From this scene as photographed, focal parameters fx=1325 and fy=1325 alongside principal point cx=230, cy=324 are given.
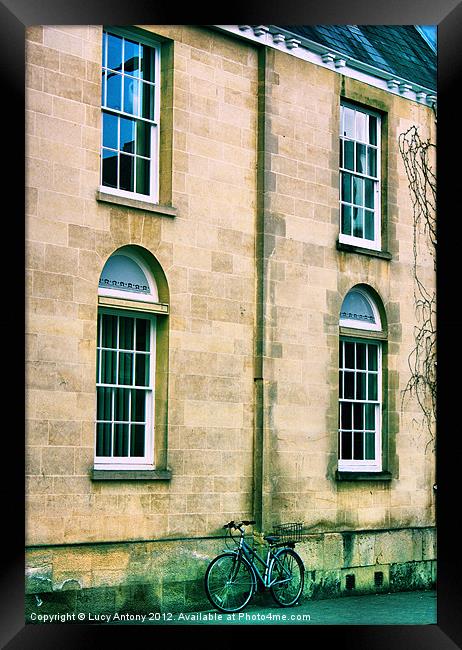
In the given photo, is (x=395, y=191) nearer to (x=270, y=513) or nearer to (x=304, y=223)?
(x=304, y=223)

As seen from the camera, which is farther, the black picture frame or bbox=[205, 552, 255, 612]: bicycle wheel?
bbox=[205, 552, 255, 612]: bicycle wheel

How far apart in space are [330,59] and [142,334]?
4.96m

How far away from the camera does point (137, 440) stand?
46.7ft

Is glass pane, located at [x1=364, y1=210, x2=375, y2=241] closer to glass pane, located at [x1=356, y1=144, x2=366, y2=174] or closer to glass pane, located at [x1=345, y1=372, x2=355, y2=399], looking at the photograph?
glass pane, located at [x1=356, y1=144, x2=366, y2=174]

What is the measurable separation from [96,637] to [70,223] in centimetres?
424

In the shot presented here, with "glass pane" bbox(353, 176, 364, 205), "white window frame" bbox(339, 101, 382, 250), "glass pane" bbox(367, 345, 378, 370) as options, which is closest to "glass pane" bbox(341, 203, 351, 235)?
"white window frame" bbox(339, 101, 382, 250)

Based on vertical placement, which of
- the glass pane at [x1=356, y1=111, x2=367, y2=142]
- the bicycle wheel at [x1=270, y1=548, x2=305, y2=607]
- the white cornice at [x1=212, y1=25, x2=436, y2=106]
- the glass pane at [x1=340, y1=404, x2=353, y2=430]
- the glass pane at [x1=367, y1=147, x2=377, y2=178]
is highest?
the white cornice at [x1=212, y1=25, x2=436, y2=106]

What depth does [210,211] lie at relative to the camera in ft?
49.7

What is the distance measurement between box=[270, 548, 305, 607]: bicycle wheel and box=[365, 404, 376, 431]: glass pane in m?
2.59

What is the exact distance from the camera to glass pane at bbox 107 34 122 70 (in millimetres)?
14094

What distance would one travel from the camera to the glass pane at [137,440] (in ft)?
46.5

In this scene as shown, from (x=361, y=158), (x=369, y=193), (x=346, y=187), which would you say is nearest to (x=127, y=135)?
(x=346, y=187)

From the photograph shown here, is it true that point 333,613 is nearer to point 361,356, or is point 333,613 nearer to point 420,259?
point 361,356

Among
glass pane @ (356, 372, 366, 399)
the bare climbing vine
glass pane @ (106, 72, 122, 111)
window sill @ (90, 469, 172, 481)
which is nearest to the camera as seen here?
window sill @ (90, 469, 172, 481)
